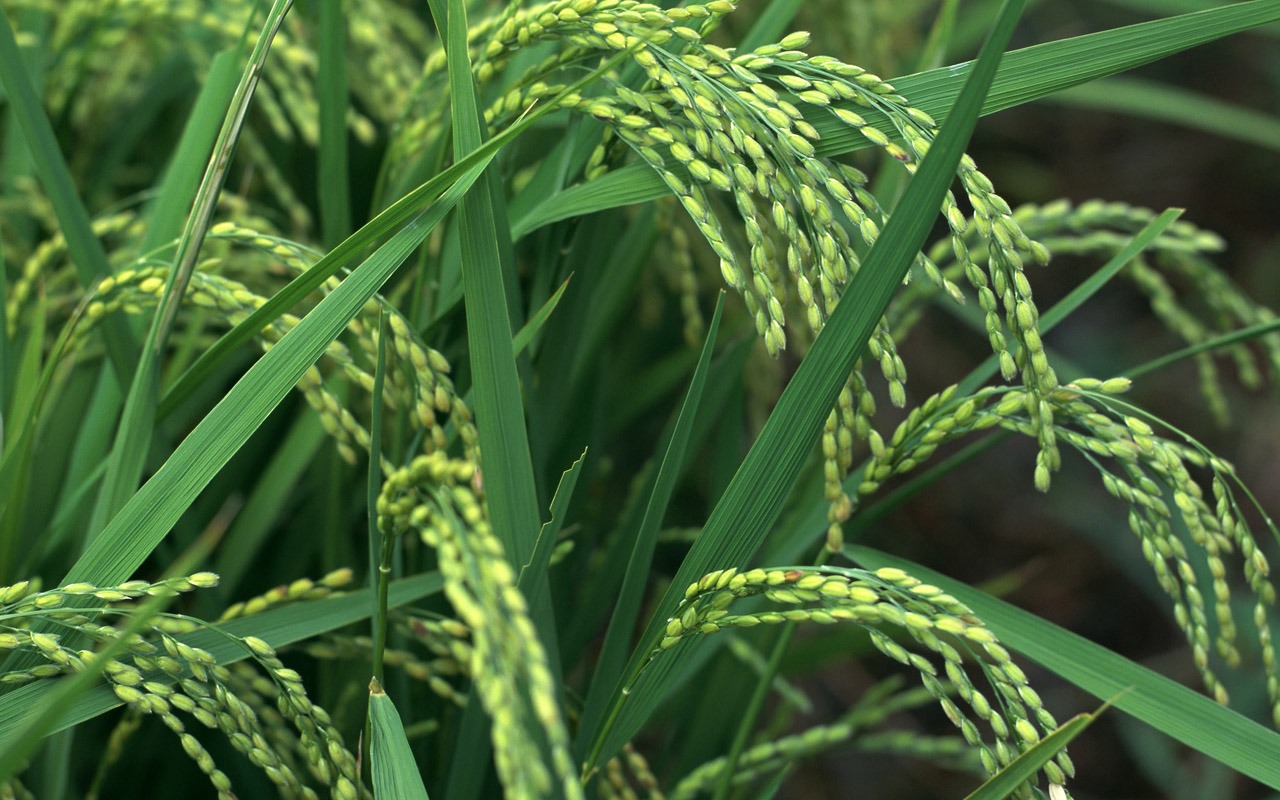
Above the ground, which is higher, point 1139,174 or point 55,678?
point 1139,174

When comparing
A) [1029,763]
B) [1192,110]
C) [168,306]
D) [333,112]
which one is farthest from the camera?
[1192,110]

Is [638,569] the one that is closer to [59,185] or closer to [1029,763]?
[1029,763]

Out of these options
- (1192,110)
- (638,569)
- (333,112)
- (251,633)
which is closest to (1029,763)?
(638,569)

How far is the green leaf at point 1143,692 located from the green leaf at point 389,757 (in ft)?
1.16

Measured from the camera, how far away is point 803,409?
1.79 ft

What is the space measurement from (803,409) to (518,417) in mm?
164

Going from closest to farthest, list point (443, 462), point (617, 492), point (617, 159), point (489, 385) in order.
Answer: point (443, 462) < point (489, 385) < point (617, 159) < point (617, 492)

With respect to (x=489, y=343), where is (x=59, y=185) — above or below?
above

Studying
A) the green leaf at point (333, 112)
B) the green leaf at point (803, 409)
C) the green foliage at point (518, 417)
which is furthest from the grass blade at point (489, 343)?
the green leaf at point (333, 112)

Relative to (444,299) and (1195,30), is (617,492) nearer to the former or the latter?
(444,299)

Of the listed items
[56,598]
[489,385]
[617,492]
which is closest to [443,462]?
[489,385]

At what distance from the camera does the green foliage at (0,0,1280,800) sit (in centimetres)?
51

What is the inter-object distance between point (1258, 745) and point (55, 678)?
0.70 m

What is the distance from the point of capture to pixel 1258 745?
0.55 m
